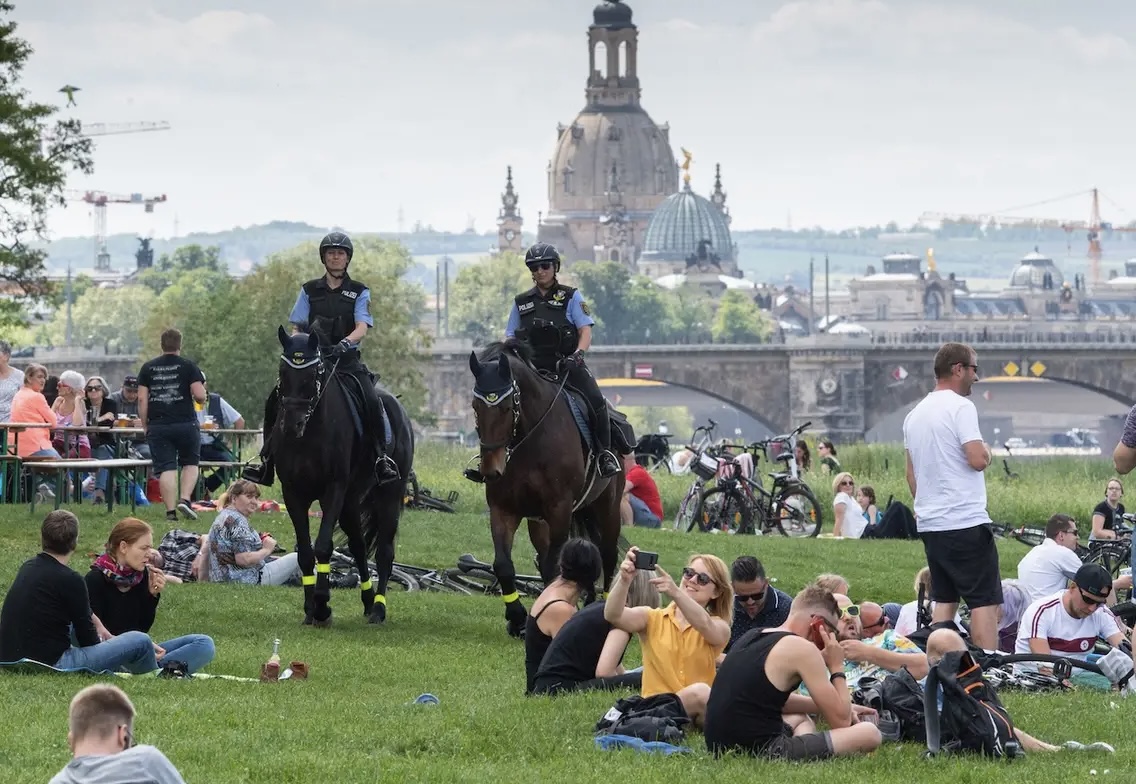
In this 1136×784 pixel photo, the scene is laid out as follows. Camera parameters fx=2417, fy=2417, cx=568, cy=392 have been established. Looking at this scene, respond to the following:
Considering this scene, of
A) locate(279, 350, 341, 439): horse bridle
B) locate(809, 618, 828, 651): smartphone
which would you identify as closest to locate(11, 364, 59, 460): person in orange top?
locate(279, 350, 341, 439): horse bridle

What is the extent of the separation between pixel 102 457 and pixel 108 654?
13.2 m

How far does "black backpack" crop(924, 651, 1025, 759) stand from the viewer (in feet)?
37.3

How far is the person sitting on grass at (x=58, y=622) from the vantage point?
44.6 feet

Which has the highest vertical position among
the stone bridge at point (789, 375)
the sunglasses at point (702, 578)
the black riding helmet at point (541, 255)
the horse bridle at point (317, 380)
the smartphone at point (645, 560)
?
the black riding helmet at point (541, 255)

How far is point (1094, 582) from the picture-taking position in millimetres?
14938

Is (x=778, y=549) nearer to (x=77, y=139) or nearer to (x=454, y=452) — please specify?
(x=77, y=139)

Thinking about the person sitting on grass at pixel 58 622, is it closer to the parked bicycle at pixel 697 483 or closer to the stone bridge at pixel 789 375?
the parked bicycle at pixel 697 483

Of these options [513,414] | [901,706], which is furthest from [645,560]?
[513,414]

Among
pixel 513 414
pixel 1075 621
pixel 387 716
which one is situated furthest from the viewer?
pixel 513 414

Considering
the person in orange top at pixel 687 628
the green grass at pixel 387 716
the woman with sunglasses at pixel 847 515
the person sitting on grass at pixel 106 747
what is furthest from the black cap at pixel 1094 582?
the woman with sunglasses at pixel 847 515

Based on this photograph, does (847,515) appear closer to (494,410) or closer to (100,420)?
(100,420)

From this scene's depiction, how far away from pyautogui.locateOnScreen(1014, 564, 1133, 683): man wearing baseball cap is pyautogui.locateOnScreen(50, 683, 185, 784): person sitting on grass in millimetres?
7826

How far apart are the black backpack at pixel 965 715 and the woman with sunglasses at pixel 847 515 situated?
1864 cm

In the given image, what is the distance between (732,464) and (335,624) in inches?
573
